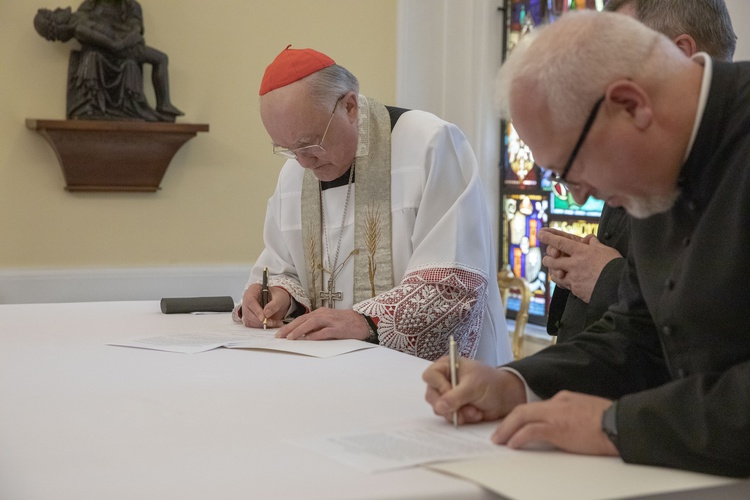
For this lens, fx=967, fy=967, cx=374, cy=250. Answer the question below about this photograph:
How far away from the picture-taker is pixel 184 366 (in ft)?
9.02

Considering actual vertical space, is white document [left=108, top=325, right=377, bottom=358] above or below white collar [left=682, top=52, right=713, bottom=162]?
below

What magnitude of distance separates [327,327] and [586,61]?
1661mm

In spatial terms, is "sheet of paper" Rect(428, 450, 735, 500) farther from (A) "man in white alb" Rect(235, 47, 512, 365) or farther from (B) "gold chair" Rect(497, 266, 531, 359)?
(B) "gold chair" Rect(497, 266, 531, 359)

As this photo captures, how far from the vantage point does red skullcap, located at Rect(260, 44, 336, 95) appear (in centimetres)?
374

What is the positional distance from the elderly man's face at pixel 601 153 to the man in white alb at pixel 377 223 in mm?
1511

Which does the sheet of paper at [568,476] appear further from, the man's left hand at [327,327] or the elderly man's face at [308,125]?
the elderly man's face at [308,125]

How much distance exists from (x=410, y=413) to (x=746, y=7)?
9.09 feet

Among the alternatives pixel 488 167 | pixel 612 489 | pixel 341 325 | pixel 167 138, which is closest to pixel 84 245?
pixel 167 138

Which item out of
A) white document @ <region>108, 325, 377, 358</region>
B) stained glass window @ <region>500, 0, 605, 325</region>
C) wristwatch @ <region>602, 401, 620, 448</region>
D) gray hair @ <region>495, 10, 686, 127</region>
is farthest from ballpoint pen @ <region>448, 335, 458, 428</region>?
stained glass window @ <region>500, 0, 605, 325</region>

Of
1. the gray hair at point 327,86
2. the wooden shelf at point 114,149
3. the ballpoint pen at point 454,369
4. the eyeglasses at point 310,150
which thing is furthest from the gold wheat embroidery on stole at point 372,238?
the wooden shelf at point 114,149

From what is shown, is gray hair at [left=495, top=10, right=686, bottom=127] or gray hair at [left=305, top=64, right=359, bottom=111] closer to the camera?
gray hair at [left=495, top=10, right=686, bottom=127]

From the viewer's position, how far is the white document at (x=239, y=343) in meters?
2.99

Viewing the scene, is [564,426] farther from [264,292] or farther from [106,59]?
[106,59]

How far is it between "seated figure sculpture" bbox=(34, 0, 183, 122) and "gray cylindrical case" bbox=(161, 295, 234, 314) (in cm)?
230
